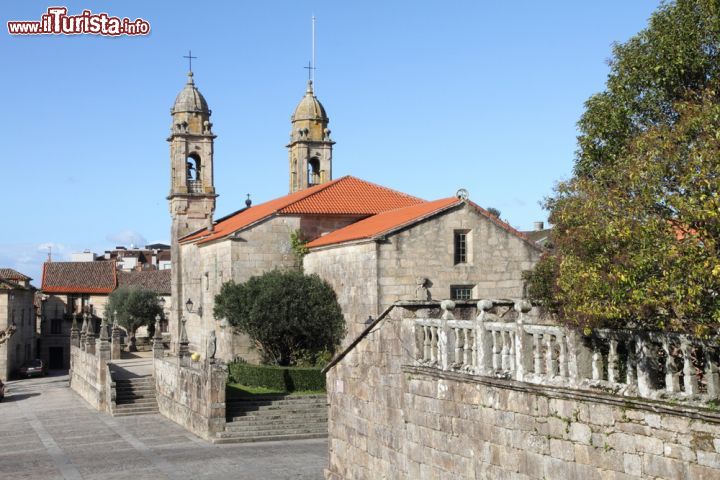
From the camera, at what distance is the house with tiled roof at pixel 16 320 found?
55716 mm

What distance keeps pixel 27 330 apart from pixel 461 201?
1589 inches

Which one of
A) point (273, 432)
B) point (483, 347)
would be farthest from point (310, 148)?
point (483, 347)

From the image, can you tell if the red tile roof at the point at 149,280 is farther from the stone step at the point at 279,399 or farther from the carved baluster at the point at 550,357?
the carved baluster at the point at 550,357

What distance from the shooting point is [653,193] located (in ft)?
35.3

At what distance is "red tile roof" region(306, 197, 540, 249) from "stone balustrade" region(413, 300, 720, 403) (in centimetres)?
1778

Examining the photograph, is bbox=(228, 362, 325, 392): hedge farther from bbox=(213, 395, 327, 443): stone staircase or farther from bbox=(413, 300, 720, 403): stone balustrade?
bbox=(413, 300, 720, 403): stone balustrade

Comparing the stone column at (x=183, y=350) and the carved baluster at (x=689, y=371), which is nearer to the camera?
the carved baluster at (x=689, y=371)

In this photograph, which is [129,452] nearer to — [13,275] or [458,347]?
[458,347]

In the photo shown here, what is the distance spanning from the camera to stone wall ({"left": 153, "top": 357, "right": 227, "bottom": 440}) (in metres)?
29.2

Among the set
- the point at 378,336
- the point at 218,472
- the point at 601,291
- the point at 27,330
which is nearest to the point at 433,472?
the point at 378,336

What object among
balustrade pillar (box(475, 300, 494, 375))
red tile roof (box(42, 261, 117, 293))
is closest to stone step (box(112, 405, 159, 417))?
balustrade pillar (box(475, 300, 494, 375))

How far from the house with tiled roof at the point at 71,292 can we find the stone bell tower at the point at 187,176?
19013 millimetres

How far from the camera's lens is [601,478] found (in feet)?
36.7

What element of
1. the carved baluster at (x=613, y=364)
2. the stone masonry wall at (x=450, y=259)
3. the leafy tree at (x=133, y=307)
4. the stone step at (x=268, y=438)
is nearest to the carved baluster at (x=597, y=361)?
→ the carved baluster at (x=613, y=364)
